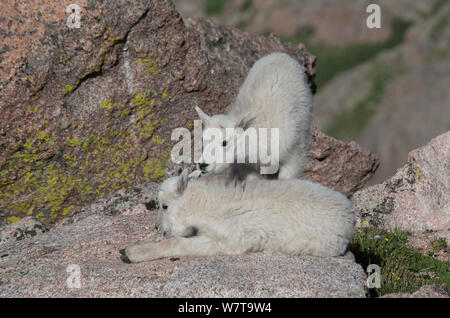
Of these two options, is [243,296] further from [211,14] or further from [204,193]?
[211,14]

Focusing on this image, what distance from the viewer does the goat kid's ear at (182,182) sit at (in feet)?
22.1

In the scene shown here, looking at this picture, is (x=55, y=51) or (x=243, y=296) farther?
(x=55, y=51)

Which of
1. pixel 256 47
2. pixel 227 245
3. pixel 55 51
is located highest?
pixel 256 47

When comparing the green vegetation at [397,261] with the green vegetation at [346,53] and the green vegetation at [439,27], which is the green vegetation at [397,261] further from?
the green vegetation at [439,27]

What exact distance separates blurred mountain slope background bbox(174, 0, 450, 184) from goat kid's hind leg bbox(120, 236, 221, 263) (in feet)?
47.2

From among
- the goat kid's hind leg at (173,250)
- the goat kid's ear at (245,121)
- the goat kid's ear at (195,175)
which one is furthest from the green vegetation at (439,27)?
the goat kid's hind leg at (173,250)

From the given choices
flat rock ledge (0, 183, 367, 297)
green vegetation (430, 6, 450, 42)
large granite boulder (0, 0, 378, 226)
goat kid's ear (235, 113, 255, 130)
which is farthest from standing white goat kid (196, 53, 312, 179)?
green vegetation (430, 6, 450, 42)

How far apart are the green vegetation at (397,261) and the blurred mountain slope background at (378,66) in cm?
1108

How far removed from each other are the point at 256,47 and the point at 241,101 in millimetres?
2707

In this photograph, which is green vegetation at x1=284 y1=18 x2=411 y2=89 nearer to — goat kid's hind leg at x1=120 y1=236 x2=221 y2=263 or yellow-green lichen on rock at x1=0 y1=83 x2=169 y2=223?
yellow-green lichen on rock at x1=0 y1=83 x2=169 y2=223

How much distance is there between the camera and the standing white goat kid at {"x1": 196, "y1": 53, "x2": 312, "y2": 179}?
859 cm

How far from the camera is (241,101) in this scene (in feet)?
29.3
